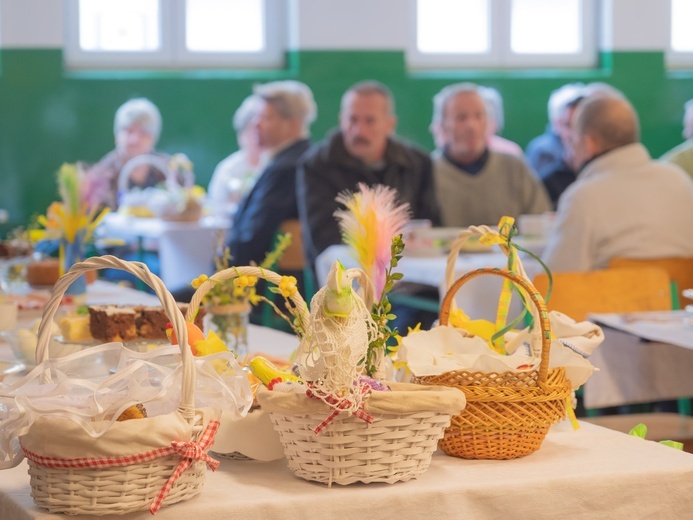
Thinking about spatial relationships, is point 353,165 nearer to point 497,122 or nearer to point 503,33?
point 497,122

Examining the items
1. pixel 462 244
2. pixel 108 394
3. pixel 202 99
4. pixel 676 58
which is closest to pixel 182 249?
pixel 202 99

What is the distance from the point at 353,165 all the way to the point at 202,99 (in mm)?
3612

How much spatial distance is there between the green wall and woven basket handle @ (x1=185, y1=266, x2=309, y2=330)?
24.1 feet

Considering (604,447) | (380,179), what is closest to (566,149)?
(380,179)

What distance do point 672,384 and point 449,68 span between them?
669 centimetres

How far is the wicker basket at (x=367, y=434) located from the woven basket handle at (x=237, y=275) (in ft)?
0.47

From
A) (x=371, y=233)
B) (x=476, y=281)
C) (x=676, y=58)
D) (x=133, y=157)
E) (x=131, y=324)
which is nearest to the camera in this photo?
(x=371, y=233)

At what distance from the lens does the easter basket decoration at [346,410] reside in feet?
4.62

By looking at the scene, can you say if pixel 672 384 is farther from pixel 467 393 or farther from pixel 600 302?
pixel 467 393

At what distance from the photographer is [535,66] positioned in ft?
33.0

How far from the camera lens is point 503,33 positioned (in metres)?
9.95

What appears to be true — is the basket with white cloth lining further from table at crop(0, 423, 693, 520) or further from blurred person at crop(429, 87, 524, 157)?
blurred person at crop(429, 87, 524, 157)

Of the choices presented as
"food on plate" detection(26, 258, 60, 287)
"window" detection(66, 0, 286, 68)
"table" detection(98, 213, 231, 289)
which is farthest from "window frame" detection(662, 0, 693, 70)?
"food on plate" detection(26, 258, 60, 287)

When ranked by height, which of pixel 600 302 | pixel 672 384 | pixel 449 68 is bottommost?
pixel 672 384
